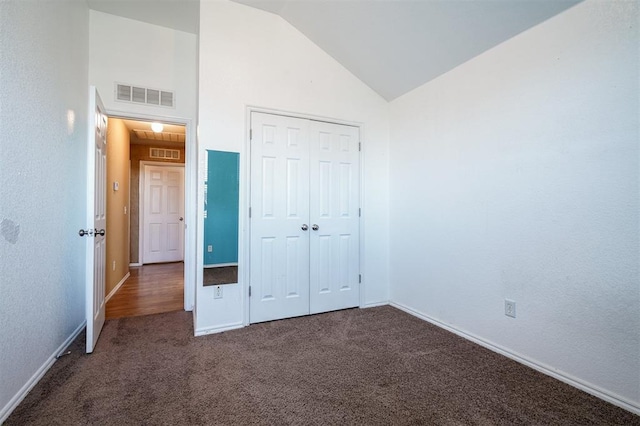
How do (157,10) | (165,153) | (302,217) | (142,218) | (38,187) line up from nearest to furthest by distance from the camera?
(38,187) → (157,10) → (302,217) → (142,218) → (165,153)

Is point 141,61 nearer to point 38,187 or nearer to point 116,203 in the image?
point 38,187

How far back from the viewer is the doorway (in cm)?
355

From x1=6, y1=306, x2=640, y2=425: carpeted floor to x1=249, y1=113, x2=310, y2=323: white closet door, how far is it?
0.39 metres

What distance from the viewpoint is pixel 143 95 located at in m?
3.01

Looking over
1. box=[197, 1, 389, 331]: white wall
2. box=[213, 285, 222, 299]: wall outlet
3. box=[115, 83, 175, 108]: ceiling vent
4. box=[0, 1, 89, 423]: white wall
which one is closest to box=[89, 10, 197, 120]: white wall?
box=[115, 83, 175, 108]: ceiling vent

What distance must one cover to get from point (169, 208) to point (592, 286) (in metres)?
6.67

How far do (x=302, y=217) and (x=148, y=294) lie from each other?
97.4 inches

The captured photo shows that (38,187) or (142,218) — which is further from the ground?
(38,187)

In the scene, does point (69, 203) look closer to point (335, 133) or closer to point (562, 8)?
point (335, 133)

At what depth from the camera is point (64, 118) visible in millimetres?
2234

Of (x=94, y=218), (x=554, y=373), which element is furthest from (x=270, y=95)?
(x=554, y=373)

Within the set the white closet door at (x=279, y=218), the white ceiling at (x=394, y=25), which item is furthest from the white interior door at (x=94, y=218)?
the white ceiling at (x=394, y=25)

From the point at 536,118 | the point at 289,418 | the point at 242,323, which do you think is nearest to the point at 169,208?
the point at 242,323

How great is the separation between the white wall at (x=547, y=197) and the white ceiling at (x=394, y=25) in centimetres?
14
